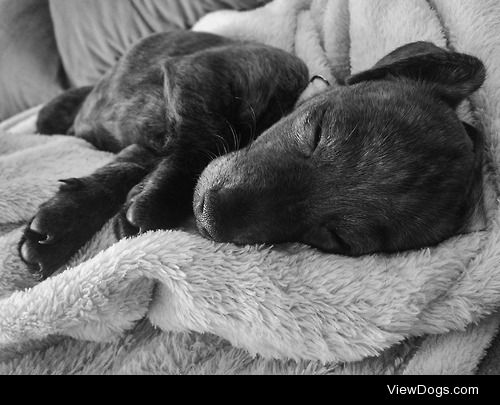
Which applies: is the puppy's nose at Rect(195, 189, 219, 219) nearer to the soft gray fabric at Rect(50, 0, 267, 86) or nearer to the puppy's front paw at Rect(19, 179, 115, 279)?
the puppy's front paw at Rect(19, 179, 115, 279)

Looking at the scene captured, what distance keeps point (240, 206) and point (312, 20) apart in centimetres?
135

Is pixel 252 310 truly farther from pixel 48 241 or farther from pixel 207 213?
pixel 48 241

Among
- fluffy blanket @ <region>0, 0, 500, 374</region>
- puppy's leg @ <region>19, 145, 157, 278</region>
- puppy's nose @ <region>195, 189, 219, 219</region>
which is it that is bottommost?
fluffy blanket @ <region>0, 0, 500, 374</region>

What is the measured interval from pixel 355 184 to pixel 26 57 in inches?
96.7

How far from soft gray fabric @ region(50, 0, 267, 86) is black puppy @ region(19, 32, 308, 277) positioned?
2.31 ft

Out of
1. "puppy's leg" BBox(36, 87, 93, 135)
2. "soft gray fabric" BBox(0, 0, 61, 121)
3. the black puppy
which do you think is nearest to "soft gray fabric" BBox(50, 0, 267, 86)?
"soft gray fabric" BBox(0, 0, 61, 121)

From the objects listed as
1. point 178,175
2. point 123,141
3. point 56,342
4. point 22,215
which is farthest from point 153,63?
point 56,342

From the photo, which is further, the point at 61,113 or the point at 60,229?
the point at 61,113

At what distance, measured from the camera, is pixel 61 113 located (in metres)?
2.41

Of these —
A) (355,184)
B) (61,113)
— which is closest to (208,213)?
(355,184)

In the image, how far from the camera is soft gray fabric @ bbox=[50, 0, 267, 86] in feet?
8.74

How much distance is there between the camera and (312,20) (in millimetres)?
2188
